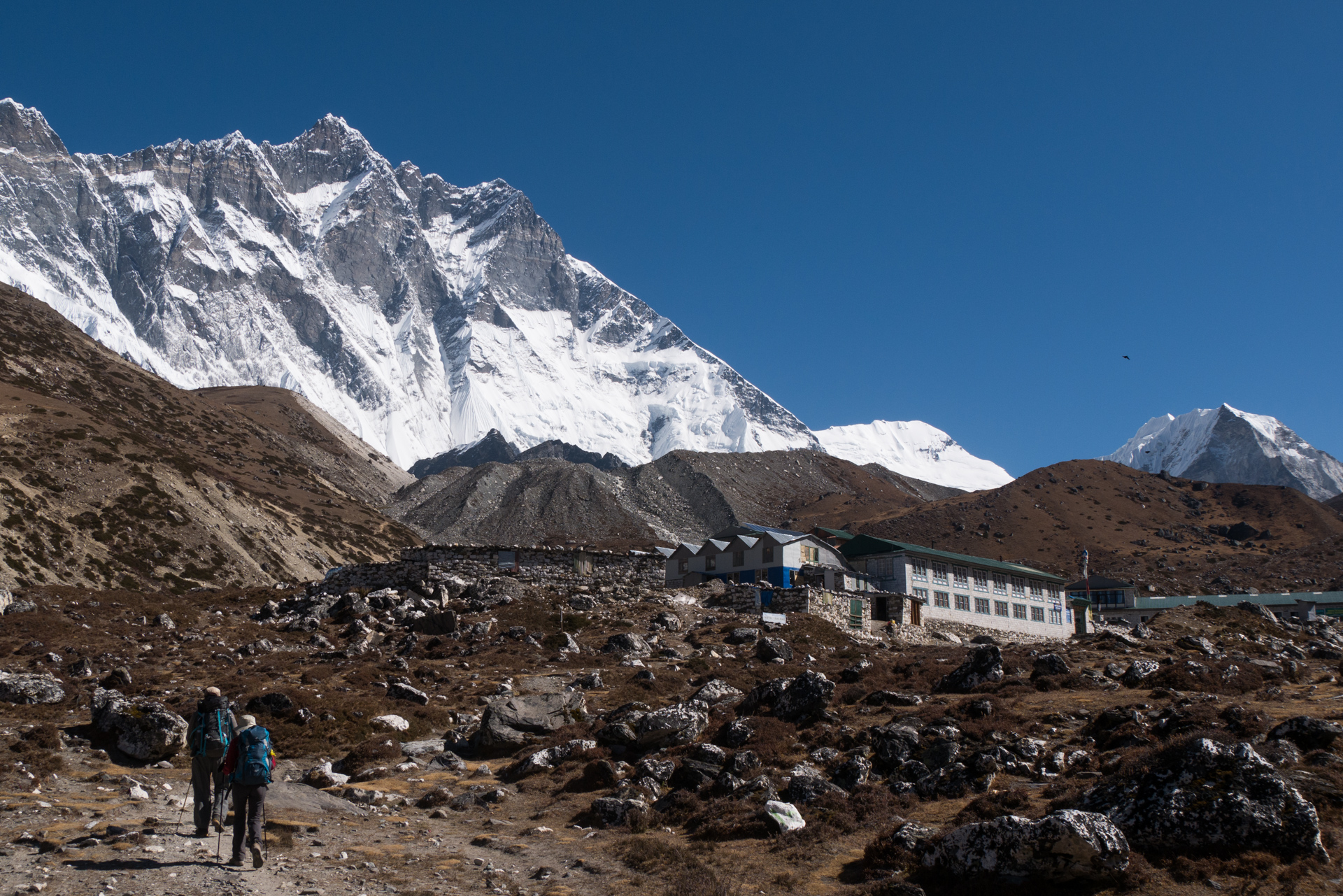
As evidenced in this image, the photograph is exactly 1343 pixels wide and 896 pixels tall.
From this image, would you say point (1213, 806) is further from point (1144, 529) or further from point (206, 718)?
point (1144, 529)

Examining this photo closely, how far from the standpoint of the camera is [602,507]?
17500cm

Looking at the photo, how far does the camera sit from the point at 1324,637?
190 ft

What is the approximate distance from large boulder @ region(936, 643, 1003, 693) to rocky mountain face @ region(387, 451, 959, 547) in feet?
397

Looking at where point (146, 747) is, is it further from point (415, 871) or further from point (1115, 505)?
point (1115, 505)

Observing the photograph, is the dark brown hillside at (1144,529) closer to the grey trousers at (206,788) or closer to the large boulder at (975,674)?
the large boulder at (975,674)

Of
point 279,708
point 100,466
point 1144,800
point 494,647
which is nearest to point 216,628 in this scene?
point 494,647

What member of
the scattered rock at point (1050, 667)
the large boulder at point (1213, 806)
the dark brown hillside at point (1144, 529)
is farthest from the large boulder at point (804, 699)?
the dark brown hillside at point (1144, 529)

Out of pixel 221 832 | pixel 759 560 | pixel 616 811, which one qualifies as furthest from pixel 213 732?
pixel 759 560

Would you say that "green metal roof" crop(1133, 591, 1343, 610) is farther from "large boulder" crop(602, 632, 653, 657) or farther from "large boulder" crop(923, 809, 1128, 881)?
"large boulder" crop(923, 809, 1128, 881)

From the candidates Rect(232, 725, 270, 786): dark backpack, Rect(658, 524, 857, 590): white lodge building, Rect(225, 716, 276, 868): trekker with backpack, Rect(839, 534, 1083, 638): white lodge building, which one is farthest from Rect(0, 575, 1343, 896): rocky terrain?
Rect(839, 534, 1083, 638): white lodge building

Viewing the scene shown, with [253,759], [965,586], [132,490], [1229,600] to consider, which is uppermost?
[132,490]

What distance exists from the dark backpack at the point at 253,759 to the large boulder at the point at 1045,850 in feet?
33.8

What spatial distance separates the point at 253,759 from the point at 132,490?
66293mm

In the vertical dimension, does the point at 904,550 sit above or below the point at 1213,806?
above
